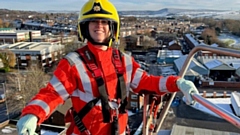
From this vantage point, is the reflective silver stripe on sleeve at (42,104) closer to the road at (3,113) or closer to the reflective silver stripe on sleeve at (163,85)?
the reflective silver stripe on sleeve at (163,85)

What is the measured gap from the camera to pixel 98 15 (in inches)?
55.5

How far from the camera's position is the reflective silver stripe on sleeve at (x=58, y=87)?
1.25 meters

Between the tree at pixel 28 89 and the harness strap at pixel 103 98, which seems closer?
the harness strap at pixel 103 98

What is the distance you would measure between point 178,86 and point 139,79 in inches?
Answer: 11.9

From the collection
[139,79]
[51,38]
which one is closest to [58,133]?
[139,79]

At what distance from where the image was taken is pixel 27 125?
1003mm

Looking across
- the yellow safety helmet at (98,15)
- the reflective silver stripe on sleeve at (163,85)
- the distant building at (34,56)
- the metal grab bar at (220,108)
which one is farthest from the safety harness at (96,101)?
the distant building at (34,56)

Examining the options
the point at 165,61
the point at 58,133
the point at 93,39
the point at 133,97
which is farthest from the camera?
the point at 165,61

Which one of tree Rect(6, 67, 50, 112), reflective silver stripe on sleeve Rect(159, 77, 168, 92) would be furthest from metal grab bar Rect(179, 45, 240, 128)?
tree Rect(6, 67, 50, 112)

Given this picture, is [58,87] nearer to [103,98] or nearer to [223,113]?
[103,98]

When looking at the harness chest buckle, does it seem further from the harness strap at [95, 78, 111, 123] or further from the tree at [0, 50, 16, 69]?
the tree at [0, 50, 16, 69]

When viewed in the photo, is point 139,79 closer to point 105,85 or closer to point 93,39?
point 105,85

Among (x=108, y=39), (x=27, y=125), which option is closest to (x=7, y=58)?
(x=108, y=39)

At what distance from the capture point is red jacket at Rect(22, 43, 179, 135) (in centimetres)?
126
